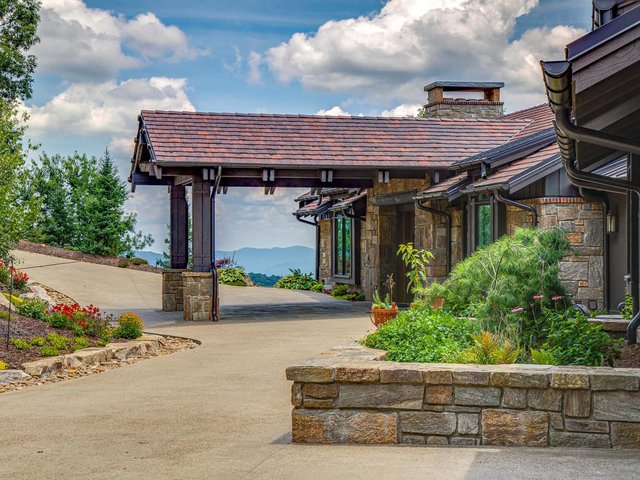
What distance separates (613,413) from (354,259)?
19.5 metres

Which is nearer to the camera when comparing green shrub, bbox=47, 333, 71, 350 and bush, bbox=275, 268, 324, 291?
green shrub, bbox=47, 333, 71, 350

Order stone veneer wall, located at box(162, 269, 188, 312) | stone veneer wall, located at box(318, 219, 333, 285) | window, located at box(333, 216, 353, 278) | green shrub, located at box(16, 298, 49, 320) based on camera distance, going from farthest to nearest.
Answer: stone veneer wall, located at box(318, 219, 333, 285) < window, located at box(333, 216, 353, 278) < stone veneer wall, located at box(162, 269, 188, 312) < green shrub, located at box(16, 298, 49, 320)

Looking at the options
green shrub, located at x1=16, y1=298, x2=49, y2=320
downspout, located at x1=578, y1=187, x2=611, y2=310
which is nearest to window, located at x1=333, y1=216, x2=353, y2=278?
downspout, located at x1=578, y1=187, x2=611, y2=310

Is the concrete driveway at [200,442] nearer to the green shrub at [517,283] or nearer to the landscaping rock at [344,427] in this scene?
the landscaping rock at [344,427]

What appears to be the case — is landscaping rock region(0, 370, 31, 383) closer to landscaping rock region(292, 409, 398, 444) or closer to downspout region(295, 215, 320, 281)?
landscaping rock region(292, 409, 398, 444)

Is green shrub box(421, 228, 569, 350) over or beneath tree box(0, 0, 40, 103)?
beneath

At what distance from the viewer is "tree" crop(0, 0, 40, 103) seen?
30938 millimetres

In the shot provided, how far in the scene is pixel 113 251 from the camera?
114 ft

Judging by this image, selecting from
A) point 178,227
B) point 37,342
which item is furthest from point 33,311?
point 178,227

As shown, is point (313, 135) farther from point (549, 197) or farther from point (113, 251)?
point (113, 251)

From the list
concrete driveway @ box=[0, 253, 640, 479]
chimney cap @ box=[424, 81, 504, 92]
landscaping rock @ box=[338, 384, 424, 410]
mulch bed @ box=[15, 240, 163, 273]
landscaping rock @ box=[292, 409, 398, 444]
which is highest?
chimney cap @ box=[424, 81, 504, 92]

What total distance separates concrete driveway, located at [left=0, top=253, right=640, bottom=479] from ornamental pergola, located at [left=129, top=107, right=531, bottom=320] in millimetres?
6981

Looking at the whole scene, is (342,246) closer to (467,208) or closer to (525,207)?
(467,208)

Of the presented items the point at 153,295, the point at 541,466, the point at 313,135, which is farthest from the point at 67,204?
the point at 541,466
